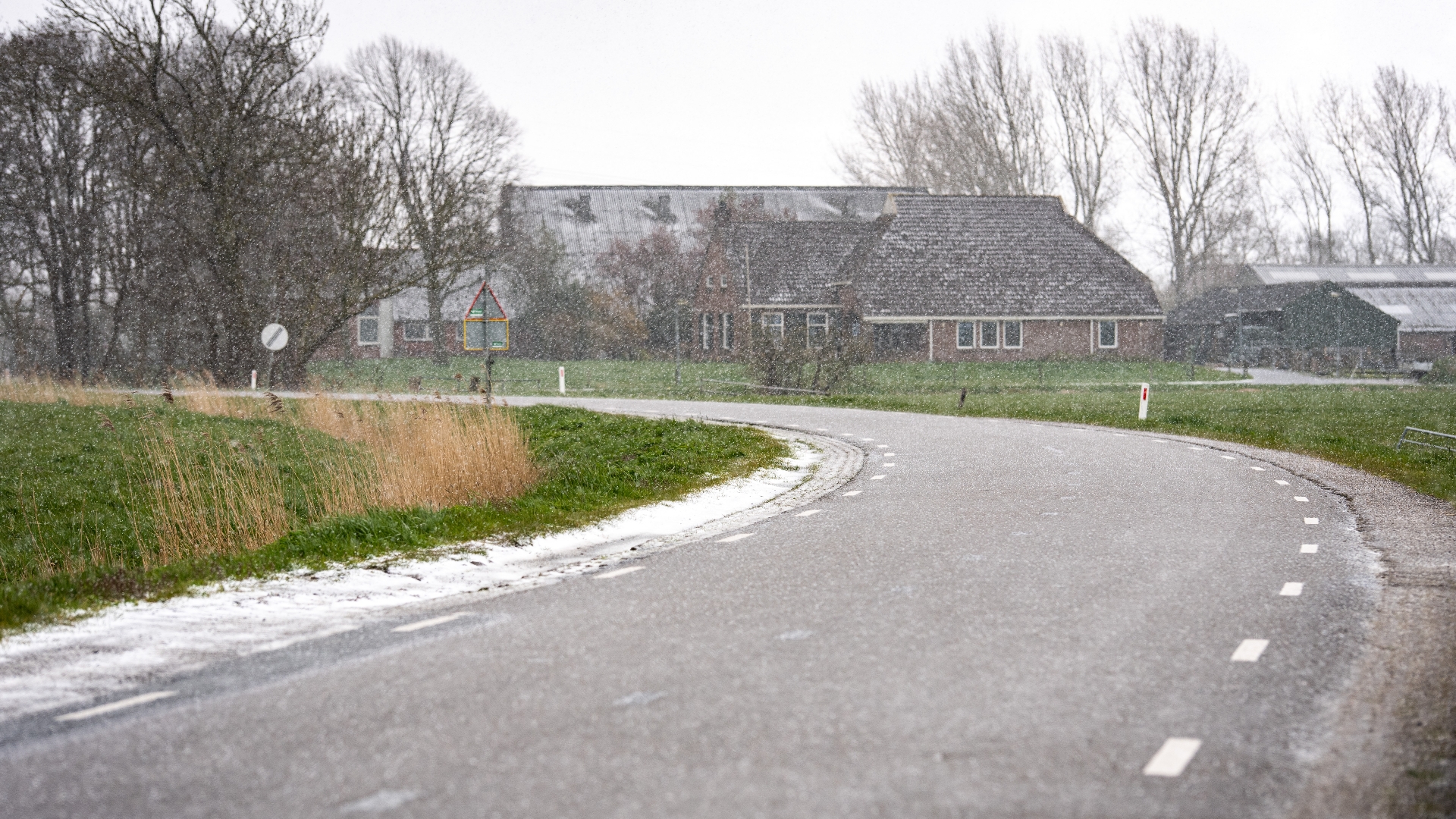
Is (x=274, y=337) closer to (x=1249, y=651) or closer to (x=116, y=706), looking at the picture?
(x=116, y=706)

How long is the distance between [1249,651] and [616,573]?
167 inches

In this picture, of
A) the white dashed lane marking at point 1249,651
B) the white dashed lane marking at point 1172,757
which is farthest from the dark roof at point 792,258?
the white dashed lane marking at point 1172,757

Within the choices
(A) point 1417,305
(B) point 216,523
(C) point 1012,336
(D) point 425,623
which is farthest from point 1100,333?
(D) point 425,623

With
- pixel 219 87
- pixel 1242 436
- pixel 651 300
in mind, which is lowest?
pixel 1242 436

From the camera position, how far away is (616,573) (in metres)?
8.92

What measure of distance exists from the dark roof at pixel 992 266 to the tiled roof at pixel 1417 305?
590 inches

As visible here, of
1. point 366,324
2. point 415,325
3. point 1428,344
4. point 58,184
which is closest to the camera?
point 58,184

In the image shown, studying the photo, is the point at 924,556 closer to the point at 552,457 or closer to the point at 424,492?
the point at 424,492

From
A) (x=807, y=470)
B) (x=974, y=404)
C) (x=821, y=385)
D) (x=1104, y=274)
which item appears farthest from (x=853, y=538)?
(x=1104, y=274)

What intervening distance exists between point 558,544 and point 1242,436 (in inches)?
568

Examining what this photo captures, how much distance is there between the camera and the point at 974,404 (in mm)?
29547

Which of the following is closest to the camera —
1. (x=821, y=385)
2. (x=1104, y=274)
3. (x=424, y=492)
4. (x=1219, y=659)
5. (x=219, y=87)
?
(x=1219, y=659)

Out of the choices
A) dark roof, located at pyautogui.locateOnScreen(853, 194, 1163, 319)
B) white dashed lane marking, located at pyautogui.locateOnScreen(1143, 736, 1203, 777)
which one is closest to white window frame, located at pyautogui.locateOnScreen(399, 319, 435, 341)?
dark roof, located at pyautogui.locateOnScreen(853, 194, 1163, 319)

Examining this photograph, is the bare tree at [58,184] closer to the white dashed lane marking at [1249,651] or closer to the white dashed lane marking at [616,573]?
the white dashed lane marking at [616,573]
